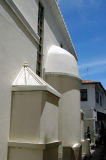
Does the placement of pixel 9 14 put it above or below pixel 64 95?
above

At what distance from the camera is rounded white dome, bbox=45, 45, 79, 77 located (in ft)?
33.7

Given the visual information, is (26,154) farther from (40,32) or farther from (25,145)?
(40,32)

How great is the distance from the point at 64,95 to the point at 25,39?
3.72 metres

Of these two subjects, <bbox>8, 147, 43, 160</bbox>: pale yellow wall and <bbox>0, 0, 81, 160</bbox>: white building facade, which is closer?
<bbox>8, 147, 43, 160</bbox>: pale yellow wall

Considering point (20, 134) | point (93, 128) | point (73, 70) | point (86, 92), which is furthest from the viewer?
point (86, 92)

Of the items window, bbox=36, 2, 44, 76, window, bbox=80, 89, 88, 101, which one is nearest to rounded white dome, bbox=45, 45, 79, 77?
window, bbox=36, 2, 44, 76

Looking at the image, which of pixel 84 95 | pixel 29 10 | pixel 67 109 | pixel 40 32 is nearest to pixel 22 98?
pixel 29 10

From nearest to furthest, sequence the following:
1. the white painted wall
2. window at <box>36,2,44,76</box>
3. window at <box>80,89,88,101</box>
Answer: the white painted wall → window at <box>36,2,44,76</box> → window at <box>80,89,88,101</box>

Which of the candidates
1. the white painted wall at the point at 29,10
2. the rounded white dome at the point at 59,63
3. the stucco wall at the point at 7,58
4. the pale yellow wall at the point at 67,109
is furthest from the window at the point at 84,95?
the stucco wall at the point at 7,58

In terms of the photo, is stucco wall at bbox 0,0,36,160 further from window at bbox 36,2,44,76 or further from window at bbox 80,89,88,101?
window at bbox 80,89,88,101

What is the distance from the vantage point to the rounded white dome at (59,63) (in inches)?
405

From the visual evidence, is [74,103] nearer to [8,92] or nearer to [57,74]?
[57,74]

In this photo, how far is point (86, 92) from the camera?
93.4ft

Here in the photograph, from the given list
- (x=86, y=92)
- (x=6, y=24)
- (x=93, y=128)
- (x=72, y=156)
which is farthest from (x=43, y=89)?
(x=86, y=92)
